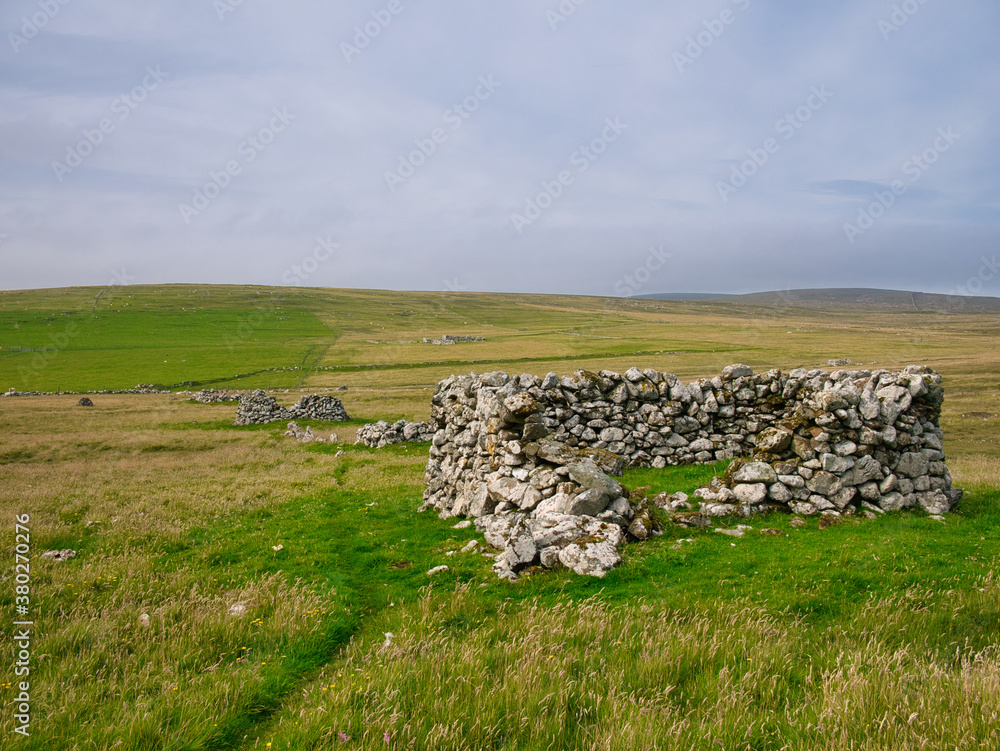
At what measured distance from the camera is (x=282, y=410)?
4194 cm

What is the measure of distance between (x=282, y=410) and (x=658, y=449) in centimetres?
3419

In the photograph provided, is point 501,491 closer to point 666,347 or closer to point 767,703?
point 767,703

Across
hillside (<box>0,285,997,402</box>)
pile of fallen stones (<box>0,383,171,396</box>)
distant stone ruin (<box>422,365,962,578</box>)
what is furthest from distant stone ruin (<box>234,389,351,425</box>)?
pile of fallen stones (<box>0,383,171,396</box>)

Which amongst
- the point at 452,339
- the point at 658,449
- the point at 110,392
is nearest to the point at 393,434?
the point at 658,449

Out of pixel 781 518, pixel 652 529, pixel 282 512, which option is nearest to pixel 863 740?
pixel 652 529

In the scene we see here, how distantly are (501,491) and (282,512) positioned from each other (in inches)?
279

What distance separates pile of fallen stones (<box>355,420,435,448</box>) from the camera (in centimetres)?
2972

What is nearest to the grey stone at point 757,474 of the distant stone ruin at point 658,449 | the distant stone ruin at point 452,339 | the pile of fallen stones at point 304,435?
the distant stone ruin at point 658,449

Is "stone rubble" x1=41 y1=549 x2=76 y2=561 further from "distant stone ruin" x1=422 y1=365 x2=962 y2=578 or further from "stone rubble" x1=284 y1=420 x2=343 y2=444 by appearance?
"stone rubble" x1=284 y1=420 x2=343 y2=444

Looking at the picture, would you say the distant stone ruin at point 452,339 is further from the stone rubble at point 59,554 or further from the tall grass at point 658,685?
the tall grass at point 658,685

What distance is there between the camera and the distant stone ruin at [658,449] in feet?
35.0

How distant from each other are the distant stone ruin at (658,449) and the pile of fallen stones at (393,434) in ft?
45.2

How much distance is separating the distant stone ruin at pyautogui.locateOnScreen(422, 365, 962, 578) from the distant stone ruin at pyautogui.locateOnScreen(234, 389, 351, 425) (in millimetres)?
27319

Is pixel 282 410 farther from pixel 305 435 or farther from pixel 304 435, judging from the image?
pixel 305 435
